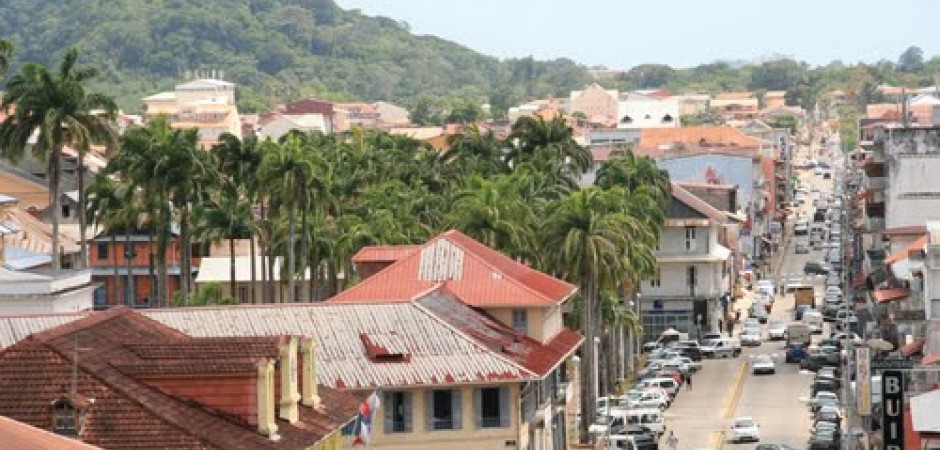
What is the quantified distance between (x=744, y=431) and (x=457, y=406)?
34.0 metres

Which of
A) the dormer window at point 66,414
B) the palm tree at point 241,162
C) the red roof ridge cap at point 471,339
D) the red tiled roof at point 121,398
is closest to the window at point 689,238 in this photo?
the palm tree at point 241,162

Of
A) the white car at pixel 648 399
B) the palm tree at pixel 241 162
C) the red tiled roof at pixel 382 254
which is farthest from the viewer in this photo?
the palm tree at pixel 241 162

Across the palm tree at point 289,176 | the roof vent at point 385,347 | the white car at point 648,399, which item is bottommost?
the white car at point 648,399

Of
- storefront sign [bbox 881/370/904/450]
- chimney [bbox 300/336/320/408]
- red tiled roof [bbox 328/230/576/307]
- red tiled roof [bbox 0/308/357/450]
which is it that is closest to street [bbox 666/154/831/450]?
red tiled roof [bbox 328/230/576/307]

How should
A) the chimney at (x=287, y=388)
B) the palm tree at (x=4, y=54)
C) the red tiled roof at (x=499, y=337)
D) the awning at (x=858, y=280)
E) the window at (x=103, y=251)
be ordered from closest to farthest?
the chimney at (x=287, y=388) → the red tiled roof at (x=499, y=337) → the palm tree at (x=4, y=54) → the awning at (x=858, y=280) → the window at (x=103, y=251)

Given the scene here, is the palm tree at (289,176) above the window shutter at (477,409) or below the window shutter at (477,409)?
above

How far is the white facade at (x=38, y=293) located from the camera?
4082 inches

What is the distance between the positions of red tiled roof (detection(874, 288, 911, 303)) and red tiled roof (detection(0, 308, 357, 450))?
68.5 meters

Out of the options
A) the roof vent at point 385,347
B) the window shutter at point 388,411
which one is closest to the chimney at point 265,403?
the roof vent at point 385,347

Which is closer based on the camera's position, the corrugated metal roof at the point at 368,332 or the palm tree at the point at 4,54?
the corrugated metal roof at the point at 368,332

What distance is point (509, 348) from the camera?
95.0 m

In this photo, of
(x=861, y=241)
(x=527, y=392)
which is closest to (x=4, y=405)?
(x=527, y=392)

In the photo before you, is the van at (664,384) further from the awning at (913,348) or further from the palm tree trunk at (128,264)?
the palm tree trunk at (128,264)

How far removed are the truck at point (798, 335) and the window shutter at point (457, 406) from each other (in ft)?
256
